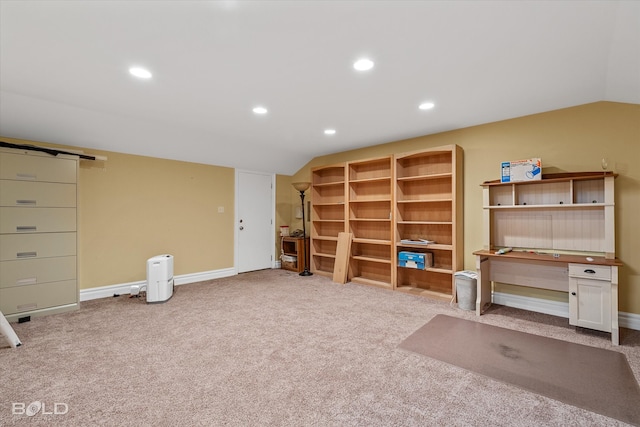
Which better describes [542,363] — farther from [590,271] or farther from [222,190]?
[222,190]

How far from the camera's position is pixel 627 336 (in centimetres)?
267

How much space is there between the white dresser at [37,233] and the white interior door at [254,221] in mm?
2614

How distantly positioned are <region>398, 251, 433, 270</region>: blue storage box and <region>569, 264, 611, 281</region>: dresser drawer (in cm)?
163

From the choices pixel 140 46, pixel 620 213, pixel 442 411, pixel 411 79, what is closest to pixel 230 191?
pixel 140 46

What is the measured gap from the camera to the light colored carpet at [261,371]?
1.65 meters

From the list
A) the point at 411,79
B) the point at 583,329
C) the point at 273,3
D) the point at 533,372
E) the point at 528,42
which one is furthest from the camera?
the point at 583,329

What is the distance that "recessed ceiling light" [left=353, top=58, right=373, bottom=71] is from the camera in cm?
222

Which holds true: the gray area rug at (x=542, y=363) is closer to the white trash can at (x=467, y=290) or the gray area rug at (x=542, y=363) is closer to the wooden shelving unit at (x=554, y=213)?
the white trash can at (x=467, y=290)

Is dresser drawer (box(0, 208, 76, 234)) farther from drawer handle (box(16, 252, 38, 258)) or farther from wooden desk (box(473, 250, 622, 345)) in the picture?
wooden desk (box(473, 250, 622, 345))

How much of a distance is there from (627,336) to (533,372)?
4.85 feet

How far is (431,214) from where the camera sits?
4.36 meters

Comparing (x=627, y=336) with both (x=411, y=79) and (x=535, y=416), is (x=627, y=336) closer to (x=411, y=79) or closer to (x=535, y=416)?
(x=535, y=416)

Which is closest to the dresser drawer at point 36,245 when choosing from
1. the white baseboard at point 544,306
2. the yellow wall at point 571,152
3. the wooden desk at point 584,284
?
the wooden desk at point 584,284

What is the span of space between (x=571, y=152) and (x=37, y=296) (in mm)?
6402
